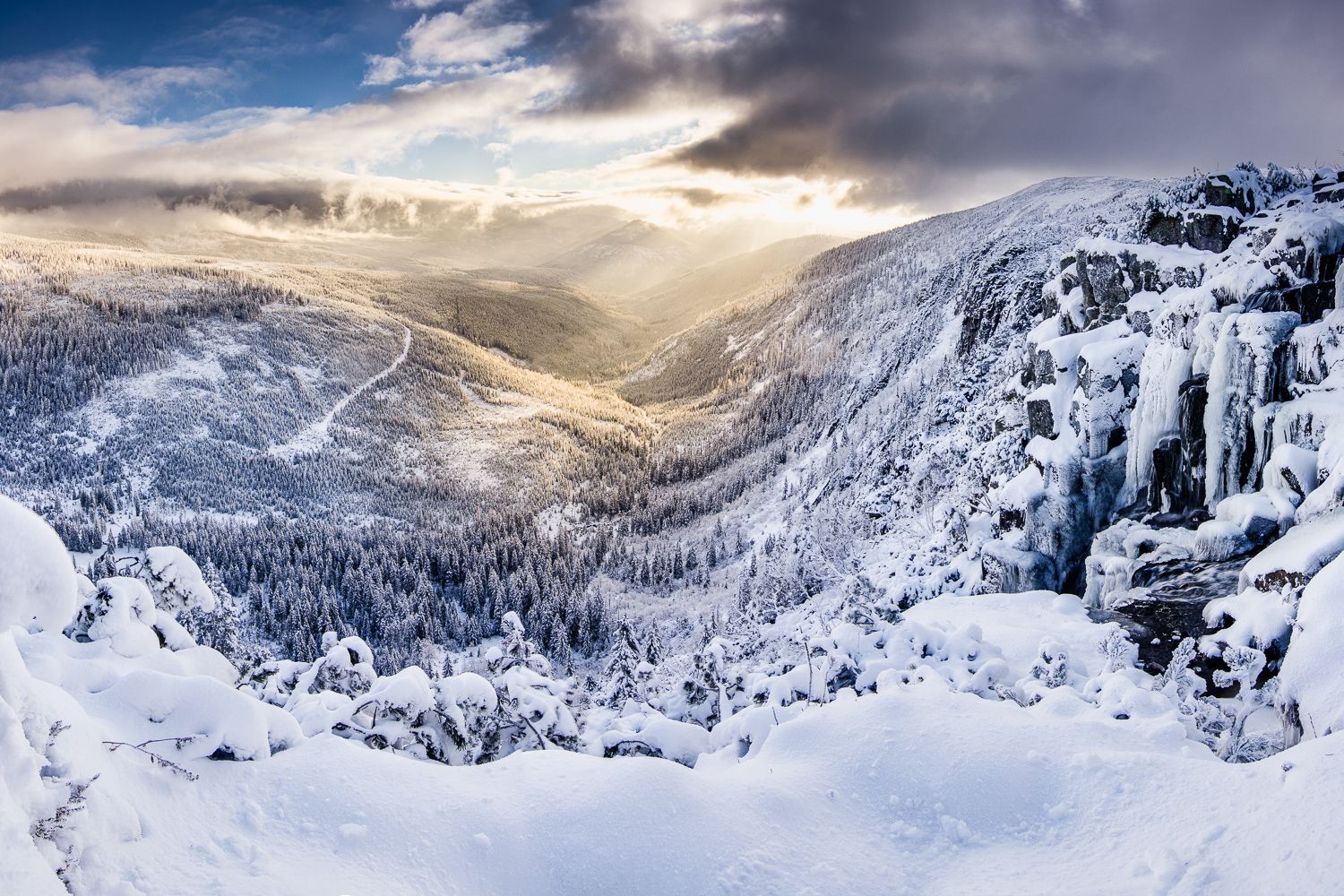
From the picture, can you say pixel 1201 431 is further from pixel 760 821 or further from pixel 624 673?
pixel 760 821

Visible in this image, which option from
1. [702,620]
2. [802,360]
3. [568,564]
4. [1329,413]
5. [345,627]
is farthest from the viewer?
[802,360]

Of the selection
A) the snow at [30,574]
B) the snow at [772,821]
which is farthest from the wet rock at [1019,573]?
the snow at [30,574]

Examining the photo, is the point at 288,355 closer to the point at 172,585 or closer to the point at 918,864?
the point at 172,585

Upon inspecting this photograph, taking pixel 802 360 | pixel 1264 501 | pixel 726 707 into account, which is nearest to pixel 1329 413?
pixel 1264 501

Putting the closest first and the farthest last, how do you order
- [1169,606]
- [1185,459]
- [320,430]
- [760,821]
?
[760,821] → [1169,606] → [1185,459] → [320,430]

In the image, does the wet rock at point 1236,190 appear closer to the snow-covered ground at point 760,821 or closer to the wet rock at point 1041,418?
the wet rock at point 1041,418

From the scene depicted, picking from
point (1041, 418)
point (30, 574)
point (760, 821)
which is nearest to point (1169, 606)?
point (1041, 418)
